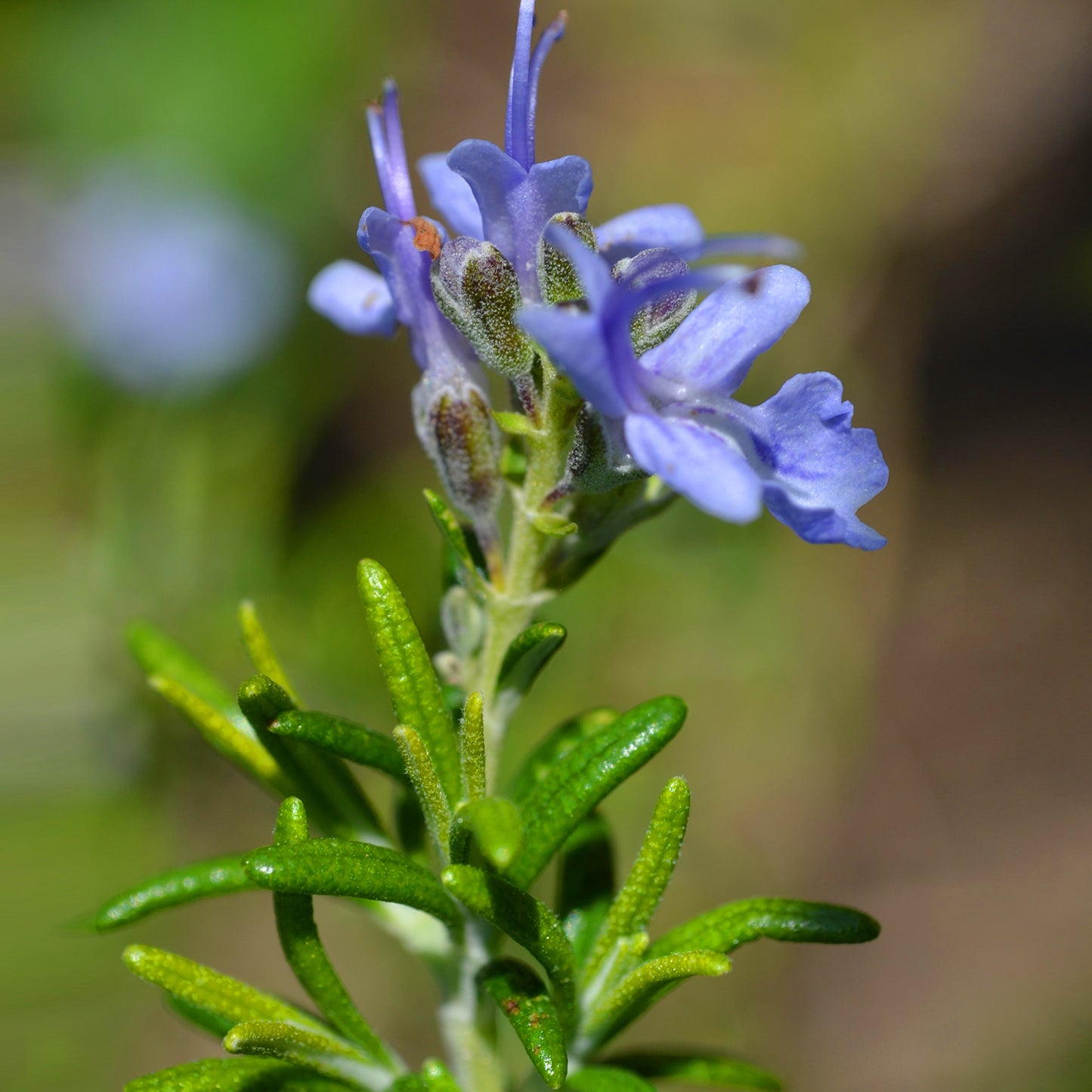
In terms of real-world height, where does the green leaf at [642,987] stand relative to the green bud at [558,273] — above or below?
below

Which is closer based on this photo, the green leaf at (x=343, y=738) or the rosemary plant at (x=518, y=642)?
the rosemary plant at (x=518, y=642)

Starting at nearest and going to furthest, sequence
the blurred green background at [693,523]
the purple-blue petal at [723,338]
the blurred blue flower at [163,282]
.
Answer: the purple-blue petal at [723,338] < the blurred green background at [693,523] < the blurred blue flower at [163,282]

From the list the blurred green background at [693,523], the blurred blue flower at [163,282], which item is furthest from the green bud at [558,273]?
the blurred blue flower at [163,282]

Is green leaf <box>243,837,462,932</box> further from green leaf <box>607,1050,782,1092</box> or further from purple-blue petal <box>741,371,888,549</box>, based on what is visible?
purple-blue petal <box>741,371,888,549</box>

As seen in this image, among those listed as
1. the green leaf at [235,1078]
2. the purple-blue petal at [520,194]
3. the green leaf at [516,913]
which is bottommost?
the green leaf at [235,1078]

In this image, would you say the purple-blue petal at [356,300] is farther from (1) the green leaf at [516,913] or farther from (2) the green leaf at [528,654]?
(1) the green leaf at [516,913]

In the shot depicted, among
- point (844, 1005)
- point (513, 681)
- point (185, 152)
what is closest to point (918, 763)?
point (844, 1005)

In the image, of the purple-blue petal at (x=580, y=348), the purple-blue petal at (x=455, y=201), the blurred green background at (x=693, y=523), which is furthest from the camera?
the blurred green background at (x=693, y=523)
